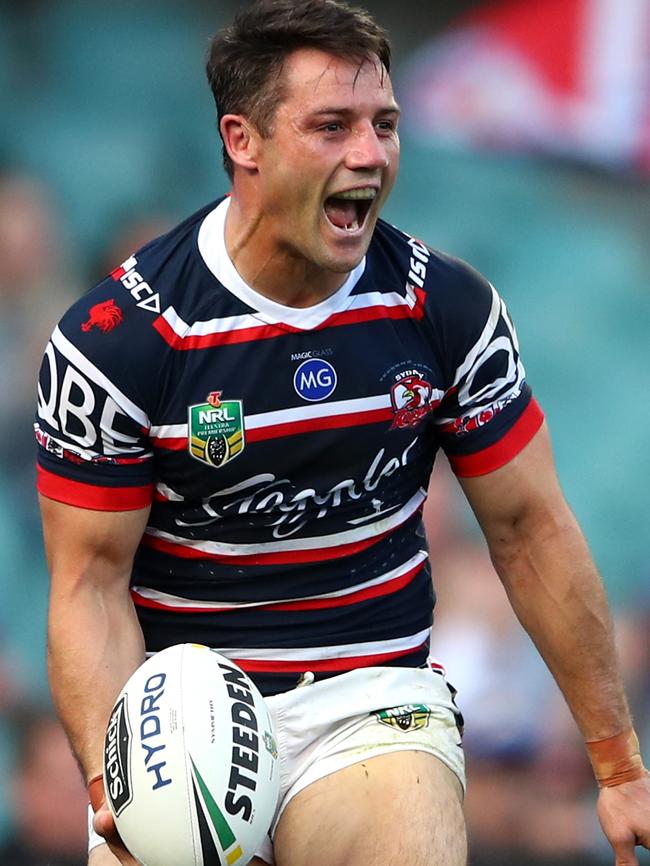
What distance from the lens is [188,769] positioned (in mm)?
3533

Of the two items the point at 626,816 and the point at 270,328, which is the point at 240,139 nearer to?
the point at 270,328

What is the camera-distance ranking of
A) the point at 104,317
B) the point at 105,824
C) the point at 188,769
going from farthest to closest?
the point at 104,317
the point at 105,824
the point at 188,769

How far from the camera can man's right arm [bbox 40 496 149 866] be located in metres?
3.98

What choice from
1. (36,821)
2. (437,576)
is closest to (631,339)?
(437,576)

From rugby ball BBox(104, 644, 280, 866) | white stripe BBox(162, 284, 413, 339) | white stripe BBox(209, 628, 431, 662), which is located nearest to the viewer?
rugby ball BBox(104, 644, 280, 866)

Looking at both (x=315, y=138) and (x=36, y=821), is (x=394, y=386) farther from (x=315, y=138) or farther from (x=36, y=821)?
(x=36, y=821)

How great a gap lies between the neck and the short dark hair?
Result: 23 cm

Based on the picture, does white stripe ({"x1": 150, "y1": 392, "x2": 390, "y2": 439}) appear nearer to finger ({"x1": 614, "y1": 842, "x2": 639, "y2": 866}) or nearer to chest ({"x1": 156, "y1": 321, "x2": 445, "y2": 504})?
chest ({"x1": 156, "y1": 321, "x2": 445, "y2": 504})

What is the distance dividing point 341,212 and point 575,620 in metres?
1.15

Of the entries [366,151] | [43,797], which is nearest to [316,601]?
[366,151]

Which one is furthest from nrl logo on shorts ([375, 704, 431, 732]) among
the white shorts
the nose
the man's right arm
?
the nose

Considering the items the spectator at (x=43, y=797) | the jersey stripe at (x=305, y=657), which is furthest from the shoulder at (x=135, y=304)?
the spectator at (x=43, y=797)

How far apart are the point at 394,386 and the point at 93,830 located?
1268 millimetres

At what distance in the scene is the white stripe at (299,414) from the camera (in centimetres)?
396
